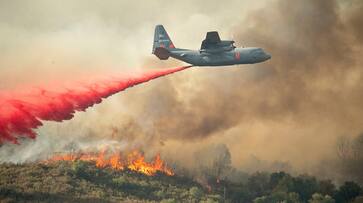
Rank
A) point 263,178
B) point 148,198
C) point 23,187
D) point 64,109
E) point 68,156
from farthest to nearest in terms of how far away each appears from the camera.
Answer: point 263,178 < point 68,156 < point 148,198 < point 23,187 < point 64,109

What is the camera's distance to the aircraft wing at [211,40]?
73625 mm

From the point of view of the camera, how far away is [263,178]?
439 feet

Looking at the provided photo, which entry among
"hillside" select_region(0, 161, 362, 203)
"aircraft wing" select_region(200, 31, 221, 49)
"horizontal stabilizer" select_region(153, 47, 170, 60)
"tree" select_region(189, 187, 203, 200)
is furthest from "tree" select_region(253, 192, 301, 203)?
"aircraft wing" select_region(200, 31, 221, 49)

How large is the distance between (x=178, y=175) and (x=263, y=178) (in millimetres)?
24323

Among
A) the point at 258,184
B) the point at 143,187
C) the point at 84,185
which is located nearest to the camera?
the point at 84,185

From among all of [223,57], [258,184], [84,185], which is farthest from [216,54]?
[258,184]

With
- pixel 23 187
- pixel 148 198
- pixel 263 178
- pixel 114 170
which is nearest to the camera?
pixel 23 187

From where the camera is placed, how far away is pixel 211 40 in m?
74.3

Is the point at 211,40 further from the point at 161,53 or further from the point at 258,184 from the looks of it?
the point at 258,184

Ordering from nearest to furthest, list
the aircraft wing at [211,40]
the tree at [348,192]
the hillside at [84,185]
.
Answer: the aircraft wing at [211,40] < the hillside at [84,185] < the tree at [348,192]

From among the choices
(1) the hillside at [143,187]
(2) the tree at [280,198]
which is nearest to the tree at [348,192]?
(1) the hillside at [143,187]

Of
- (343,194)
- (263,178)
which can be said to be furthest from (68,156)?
(343,194)

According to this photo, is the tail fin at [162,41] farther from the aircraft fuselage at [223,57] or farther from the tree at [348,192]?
the tree at [348,192]

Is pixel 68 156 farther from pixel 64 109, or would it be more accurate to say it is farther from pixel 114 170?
pixel 64 109
